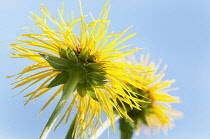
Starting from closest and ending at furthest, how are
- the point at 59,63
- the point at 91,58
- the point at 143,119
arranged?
the point at 59,63, the point at 91,58, the point at 143,119

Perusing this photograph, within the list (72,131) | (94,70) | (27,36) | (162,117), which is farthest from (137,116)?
(27,36)

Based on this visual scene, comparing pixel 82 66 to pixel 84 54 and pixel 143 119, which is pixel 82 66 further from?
pixel 143 119

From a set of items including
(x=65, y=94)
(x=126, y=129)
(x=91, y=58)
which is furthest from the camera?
(x=126, y=129)

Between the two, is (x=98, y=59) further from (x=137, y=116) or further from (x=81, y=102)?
(x=137, y=116)

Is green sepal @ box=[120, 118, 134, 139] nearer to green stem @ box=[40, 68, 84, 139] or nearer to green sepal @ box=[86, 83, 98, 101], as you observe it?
green sepal @ box=[86, 83, 98, 101]

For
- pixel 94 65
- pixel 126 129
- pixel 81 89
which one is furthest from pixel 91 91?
pixel 126 129

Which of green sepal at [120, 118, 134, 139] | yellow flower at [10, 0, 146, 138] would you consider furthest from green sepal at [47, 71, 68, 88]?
green sepal at [120, 118, 134, 139]

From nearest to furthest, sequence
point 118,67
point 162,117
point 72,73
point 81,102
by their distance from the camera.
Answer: point 72,73 < point 118,67 < point 81,102 < point 162,117
